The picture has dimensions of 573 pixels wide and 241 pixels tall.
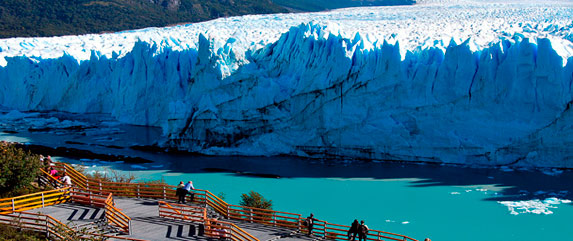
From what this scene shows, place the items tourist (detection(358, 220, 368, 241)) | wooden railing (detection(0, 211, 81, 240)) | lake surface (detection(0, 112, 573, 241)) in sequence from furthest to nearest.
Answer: lake surface (detection(0, 112, 573, 241))
tourist (detection(358, 220, 368, 241))
wooden railing (detection(0, 211, 81, 240))

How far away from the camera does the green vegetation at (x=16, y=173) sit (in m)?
10.5

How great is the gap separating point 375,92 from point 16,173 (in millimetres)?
10985

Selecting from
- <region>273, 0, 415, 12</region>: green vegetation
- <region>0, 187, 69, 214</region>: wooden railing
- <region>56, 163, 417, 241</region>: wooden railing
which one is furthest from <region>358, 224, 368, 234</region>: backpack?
<region>273, 0, 415, 12</region>: green vegetation

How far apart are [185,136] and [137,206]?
10399 millimetres

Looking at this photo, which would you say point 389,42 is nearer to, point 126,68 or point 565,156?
point 565,156

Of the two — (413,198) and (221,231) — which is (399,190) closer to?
(413,198)

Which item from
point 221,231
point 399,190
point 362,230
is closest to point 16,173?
point 221,231

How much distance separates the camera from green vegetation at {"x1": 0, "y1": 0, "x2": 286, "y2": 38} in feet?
164

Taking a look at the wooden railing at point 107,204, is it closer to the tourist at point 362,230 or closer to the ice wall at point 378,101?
the tourist at point 362,230

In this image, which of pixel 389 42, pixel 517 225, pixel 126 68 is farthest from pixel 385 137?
pixel 126 68

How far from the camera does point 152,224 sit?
985cm

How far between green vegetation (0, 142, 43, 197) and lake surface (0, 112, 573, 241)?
16.3 ft

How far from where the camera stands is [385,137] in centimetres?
1848

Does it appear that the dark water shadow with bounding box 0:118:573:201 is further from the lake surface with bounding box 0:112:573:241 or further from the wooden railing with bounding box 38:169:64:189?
the wooden railing with bounding box 38:169:64:189
